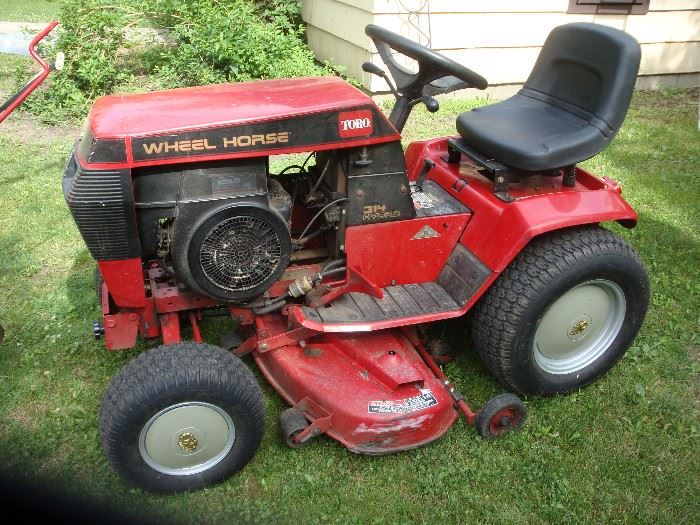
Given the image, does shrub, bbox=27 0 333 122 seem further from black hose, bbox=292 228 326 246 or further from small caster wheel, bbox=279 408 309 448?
small caster wheel, bbox=279 408 309 448

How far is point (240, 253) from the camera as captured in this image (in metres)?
2.48

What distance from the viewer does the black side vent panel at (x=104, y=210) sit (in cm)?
225

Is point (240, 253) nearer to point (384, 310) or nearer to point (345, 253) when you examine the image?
point (345, 253)

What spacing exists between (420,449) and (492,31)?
16.0 ft

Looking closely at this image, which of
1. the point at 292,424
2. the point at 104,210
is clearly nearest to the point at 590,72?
the point at 292,424

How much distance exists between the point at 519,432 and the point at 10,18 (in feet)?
34.1

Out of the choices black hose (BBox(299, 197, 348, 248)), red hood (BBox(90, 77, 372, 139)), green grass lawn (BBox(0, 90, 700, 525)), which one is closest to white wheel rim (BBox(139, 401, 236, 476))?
green grass lawn (BBox(0, 90, 700, 525))

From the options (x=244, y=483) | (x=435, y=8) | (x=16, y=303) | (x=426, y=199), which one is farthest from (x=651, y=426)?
(x=435, y=8)

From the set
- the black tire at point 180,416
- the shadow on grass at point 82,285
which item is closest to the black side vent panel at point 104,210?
the black tire at point 180,416

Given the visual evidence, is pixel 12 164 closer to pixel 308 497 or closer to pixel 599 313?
pixel 308 497

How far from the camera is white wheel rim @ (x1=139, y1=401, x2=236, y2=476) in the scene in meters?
2.34

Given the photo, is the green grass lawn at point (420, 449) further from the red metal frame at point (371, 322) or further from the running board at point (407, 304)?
the running board at point (407, 304)

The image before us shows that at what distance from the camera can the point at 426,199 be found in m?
2.94

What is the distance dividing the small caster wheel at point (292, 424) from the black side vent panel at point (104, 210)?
0.85 m
